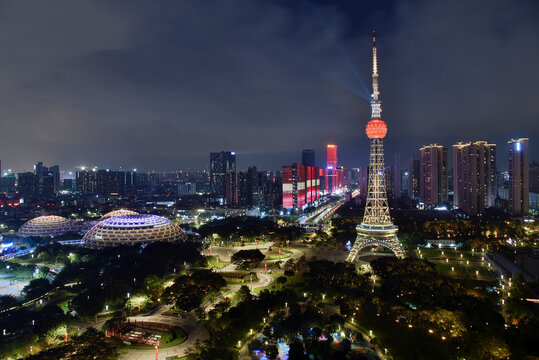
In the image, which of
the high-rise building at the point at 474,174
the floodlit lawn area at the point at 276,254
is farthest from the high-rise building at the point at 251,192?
the floodlit lawn area at the point at 276,254

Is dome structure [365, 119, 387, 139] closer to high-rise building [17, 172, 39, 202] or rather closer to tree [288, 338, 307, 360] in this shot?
tree [288, 338, 307, 360]

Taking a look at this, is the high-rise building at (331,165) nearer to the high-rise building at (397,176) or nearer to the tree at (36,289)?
the high-rise building at (397,176)

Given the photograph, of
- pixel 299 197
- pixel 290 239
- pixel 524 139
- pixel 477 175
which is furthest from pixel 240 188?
pixel 524 139

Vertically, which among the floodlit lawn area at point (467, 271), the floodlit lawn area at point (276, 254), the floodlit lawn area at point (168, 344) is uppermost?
the floodlit lawn area at point (467, 271)

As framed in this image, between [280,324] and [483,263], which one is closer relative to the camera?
[280,324]

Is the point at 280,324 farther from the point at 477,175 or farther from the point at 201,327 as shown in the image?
the point at 477,175

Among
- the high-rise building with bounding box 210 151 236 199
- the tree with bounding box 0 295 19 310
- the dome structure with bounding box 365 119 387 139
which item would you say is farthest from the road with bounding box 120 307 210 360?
the high-rise building with bounding box 210 151 236 199
